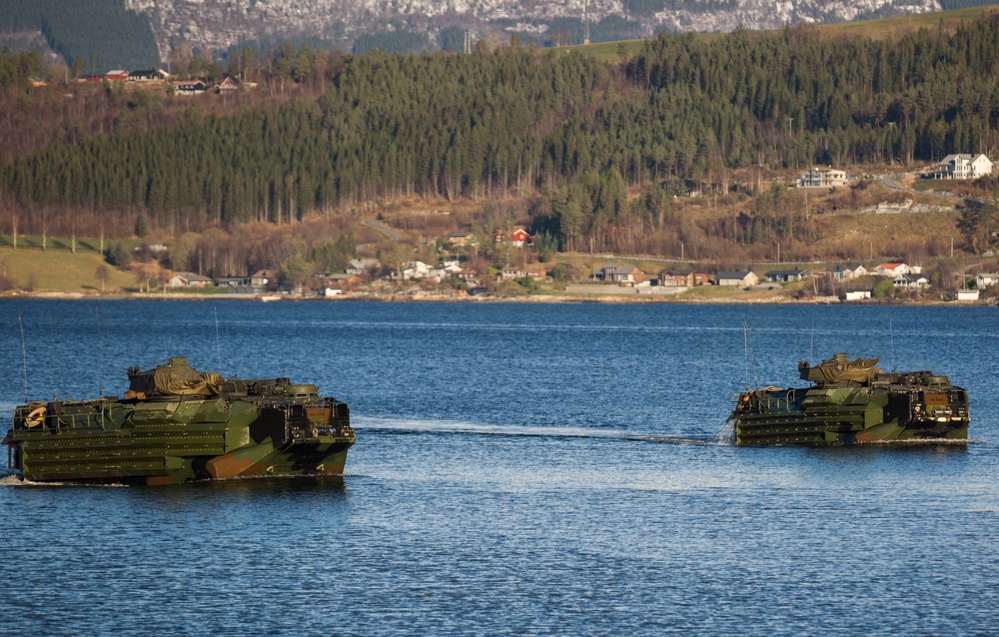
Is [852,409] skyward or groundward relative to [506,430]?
skyward

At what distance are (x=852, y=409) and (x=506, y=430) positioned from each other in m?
16.5

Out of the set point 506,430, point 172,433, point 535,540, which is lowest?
point 535,540

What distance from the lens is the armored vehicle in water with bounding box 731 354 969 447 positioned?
59469 millimetres

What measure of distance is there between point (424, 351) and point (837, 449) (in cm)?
7915

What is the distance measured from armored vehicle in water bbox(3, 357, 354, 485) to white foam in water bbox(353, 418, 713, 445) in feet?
62.5

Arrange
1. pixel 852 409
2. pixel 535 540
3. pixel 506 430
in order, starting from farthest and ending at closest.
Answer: pixel 506 430 < pixel 852 409 < pixel 535 540

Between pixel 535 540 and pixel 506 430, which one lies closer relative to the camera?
pixel 535 540

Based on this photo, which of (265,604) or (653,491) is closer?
(265,604)

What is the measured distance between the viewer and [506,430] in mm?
69688

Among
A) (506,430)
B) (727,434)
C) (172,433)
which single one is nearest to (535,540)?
A: (172,433)

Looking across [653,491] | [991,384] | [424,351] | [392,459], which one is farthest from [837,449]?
[424,351]

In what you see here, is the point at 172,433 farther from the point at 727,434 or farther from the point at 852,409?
the point at 852,409

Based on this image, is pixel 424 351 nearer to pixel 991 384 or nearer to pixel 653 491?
pixel 991 384

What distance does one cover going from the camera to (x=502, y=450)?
6181 centimetres
